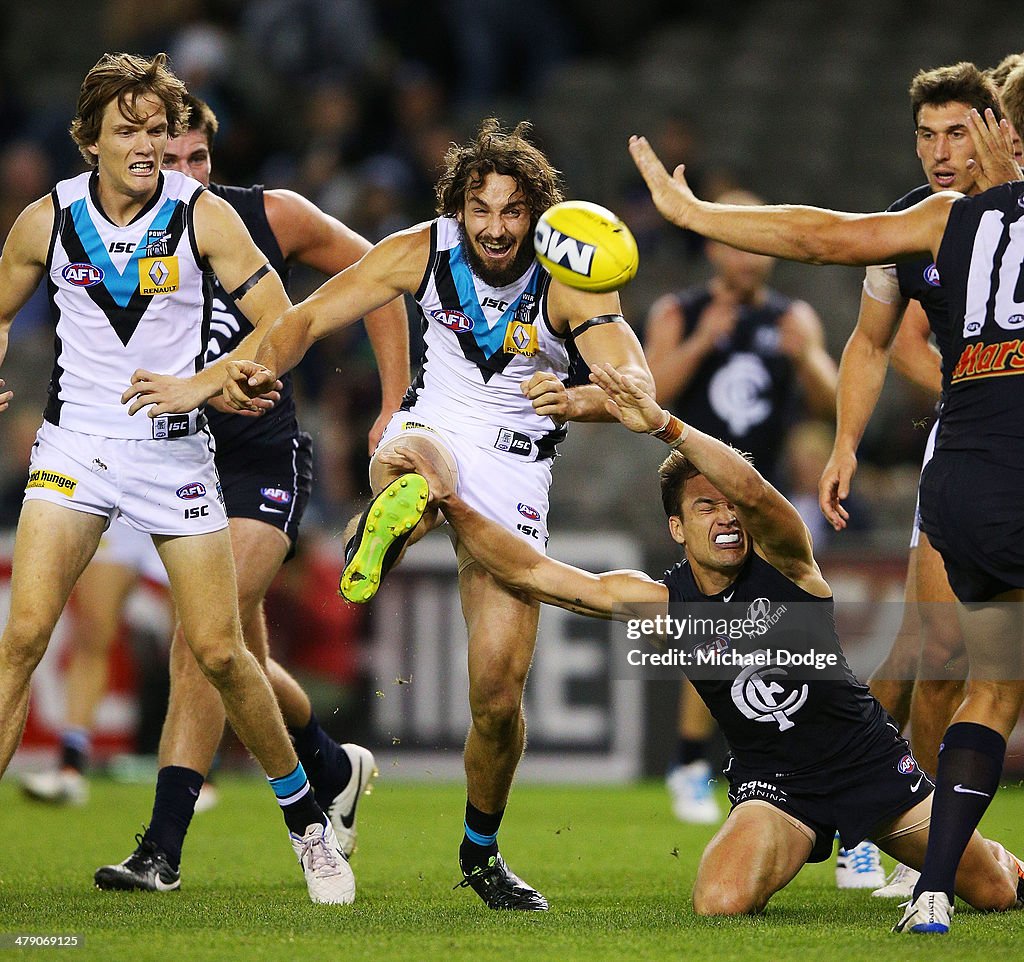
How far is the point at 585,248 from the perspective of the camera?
15.9 feet

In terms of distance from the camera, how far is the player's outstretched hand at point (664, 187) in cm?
467

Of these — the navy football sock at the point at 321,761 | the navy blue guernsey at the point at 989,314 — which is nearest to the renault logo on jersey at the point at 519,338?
the navy blue guernsey at the point at 989,314

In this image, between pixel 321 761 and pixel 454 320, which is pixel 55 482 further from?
pixel 321 761

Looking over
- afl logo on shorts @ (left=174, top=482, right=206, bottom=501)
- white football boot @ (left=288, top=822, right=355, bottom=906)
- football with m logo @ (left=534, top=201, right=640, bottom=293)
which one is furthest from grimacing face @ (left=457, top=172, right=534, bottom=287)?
white football boot @ (left=288, top=822, right=355, bottom=906)

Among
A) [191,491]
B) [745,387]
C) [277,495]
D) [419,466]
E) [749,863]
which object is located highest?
[745,387]

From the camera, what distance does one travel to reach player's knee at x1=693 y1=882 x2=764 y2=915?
16.6 ft

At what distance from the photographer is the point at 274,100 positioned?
14.0m

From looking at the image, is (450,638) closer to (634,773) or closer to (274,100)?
(634,773)

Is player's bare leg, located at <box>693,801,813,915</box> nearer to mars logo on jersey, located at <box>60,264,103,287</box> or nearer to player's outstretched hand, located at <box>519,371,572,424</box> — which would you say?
player's outstretched hand, located at <box>519,371,572,424</box>

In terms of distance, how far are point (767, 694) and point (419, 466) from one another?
4.46 feet

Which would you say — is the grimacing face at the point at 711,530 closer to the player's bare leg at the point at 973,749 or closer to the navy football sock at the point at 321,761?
the player's bare leg at the point at 973,749

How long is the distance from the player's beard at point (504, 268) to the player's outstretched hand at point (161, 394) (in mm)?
1015

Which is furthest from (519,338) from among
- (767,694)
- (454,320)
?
(767,694)

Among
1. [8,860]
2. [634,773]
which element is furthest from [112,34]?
[8,860]
